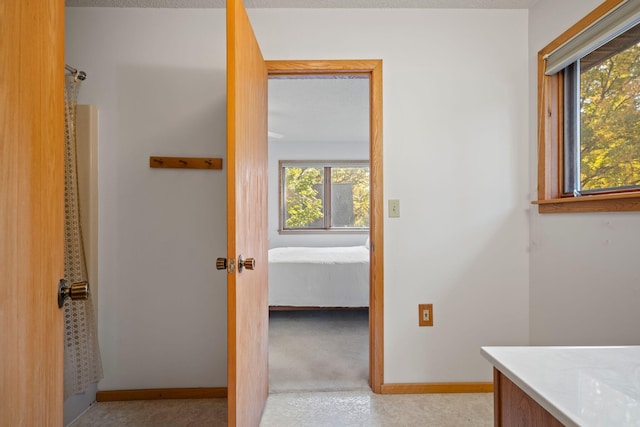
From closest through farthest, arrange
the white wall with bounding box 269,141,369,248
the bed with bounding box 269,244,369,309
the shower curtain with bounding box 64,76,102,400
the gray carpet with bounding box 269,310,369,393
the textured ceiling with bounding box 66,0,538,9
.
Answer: the shower curtain with bounding box 64,76,102,400 < the textured ceiling with bounding box 66,0,538,9 < the gray carpet with bounding box 269,310,369,393 < the bed with bounding box 269,244,369,309 < the white wall with bounding box 269,141,369,248

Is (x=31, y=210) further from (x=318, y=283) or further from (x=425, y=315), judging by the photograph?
(x=318, y=283)

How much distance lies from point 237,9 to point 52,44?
0.65 meters

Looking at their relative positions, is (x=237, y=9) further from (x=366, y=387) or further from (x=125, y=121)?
(x=366, y=387)

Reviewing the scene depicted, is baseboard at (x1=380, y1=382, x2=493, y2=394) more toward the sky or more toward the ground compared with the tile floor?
more toward the sky

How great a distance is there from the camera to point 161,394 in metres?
1.88

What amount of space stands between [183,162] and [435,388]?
2009 mm

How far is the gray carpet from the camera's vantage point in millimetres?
2043

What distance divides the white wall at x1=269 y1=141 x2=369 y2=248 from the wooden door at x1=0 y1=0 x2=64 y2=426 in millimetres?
4300

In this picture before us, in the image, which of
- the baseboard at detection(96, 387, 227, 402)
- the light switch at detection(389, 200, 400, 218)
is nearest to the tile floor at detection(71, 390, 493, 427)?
the baseboard at detection(96, 387, 227, 402)

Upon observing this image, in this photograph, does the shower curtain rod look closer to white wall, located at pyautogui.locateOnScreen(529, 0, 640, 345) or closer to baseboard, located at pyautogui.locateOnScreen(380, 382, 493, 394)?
baseboard, located at pyautogui.locateOnScreen(380, 382, 493, 394)

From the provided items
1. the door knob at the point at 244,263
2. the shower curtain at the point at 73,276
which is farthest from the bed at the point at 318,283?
the door knob at the point at 244,263

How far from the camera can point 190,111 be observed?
190 cm

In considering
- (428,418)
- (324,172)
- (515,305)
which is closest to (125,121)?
(428,418)

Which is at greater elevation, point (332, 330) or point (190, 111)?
point (190, 111)
